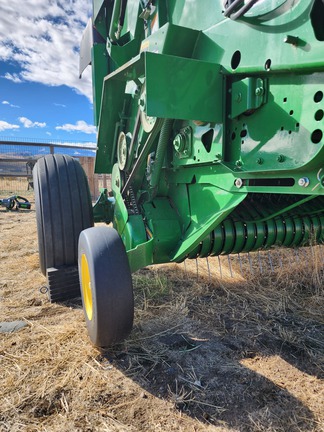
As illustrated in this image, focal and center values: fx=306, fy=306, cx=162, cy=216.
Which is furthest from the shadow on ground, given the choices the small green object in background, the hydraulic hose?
the small green object in background

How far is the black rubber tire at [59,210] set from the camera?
103 inches

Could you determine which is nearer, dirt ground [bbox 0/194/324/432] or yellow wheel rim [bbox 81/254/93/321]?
dirt ground [bbox 0/194/324/432]

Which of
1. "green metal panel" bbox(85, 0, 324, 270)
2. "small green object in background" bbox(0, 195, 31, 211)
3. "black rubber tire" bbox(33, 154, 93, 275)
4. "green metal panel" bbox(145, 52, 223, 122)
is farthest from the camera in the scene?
"small green object in background" bbox(0, 195, 31, 211)

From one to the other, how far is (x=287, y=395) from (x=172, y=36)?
87.9 inches

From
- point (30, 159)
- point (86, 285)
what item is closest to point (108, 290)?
point (86, 285)

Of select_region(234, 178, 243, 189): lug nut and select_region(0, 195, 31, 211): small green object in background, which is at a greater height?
select_region(234, 178, 243, 189): lug nut

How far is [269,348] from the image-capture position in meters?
2.05

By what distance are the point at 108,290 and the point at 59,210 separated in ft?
3.71

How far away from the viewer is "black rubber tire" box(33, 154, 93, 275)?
262cm

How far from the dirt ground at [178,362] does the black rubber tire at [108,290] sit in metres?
0.20

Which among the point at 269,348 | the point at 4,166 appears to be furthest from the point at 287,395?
the point at 4,166

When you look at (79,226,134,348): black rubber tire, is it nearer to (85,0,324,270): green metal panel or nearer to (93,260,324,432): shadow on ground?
(93,260,324,432): shadow on ground

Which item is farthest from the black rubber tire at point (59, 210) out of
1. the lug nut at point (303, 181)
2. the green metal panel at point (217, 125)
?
the lug nut at point (303, 181)

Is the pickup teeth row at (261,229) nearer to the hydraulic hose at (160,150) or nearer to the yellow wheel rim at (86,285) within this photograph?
the hydraulic hose at (160,150)
